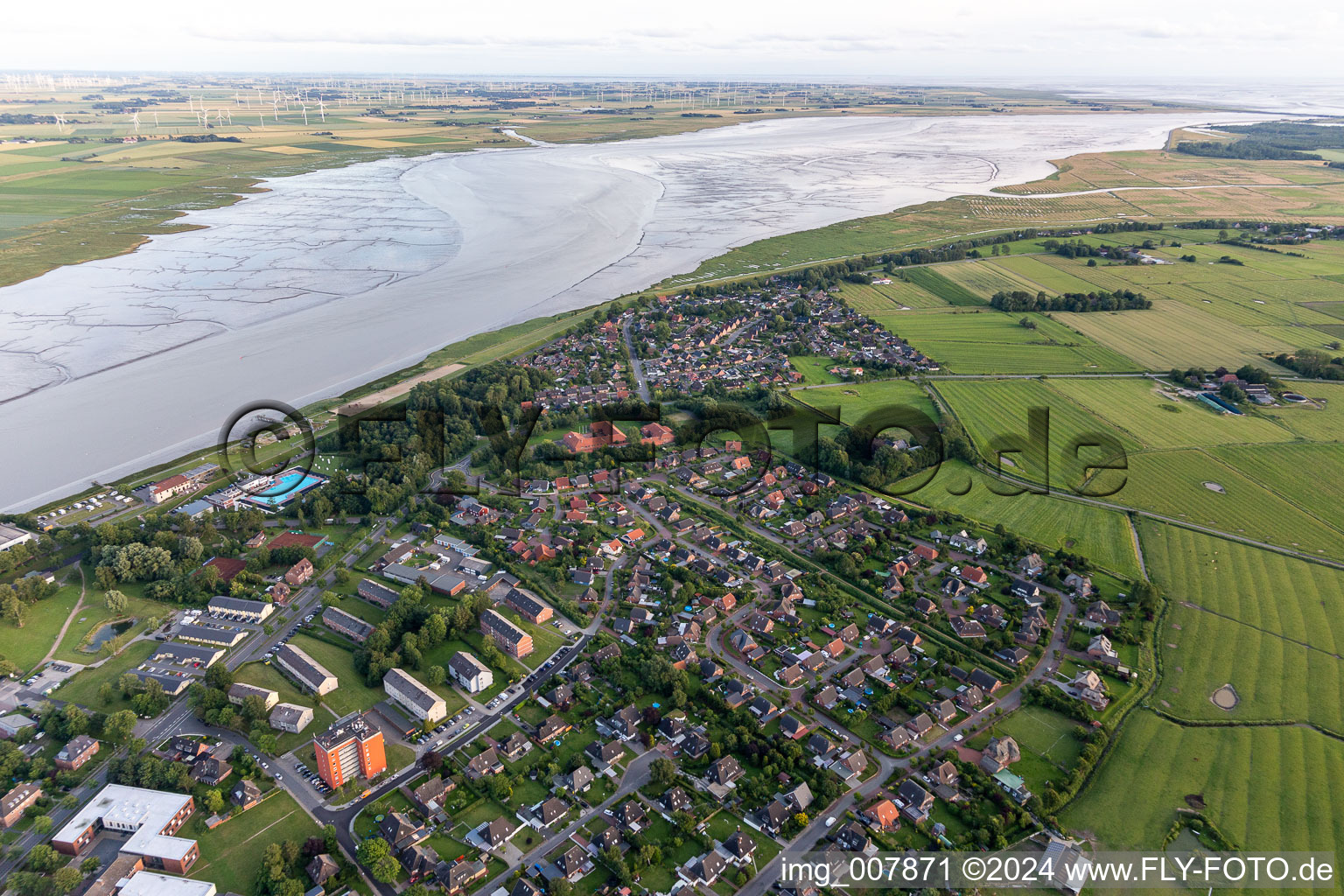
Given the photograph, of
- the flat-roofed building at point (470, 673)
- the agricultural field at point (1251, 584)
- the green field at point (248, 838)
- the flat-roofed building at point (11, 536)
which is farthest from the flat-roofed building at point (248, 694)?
the agricultural field at point (1251, 584)

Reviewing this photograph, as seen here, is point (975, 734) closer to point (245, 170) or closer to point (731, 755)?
point (731, 755)

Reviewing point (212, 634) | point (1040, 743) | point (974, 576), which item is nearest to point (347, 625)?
point (212, 634)

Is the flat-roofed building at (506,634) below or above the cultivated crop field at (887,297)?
below

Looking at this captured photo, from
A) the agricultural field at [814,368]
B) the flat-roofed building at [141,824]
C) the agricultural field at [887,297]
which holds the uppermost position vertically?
the agricultural field at [887,297]

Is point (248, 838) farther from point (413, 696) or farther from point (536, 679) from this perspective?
point (536, 679)

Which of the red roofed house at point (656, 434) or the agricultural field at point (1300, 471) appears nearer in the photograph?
the agricultural field at point (1300, 471)

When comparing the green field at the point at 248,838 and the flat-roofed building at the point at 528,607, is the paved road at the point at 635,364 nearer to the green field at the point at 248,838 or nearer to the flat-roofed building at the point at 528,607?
the flat-roofed building at the point at 528,607

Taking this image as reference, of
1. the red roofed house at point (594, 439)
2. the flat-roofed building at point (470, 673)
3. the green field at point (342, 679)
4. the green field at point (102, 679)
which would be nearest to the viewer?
the green field at point (102, 679)
